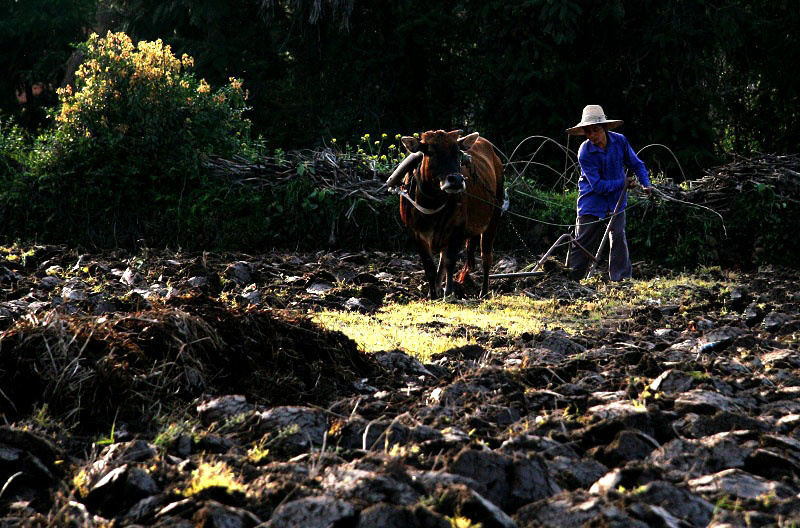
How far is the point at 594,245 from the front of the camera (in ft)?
34.7

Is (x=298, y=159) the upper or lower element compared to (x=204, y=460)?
upper

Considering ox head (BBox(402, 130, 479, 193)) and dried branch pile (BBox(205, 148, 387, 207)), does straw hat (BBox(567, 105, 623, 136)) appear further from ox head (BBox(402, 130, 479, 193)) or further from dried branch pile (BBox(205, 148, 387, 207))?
dried branch pile (BBox(205, 148, 387, 207))

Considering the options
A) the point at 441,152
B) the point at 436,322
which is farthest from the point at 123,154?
the point at 436,322

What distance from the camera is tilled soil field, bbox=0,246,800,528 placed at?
9.95 ft

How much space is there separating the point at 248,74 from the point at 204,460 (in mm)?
16937

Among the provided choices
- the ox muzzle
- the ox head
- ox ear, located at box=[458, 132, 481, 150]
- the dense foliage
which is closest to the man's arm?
ox ear, located at box=[458, 132, 481, 150]

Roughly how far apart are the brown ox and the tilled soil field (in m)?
2.65

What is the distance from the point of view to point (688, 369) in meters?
5.12

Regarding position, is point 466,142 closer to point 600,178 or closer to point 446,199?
point 446,199

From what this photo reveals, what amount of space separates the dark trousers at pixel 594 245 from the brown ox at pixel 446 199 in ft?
3.06

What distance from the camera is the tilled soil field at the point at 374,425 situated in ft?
9.95

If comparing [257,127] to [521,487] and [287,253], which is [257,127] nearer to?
[287,253]

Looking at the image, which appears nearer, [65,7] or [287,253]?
[287,253]

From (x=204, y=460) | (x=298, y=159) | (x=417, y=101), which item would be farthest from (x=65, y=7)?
(x=204, y=460)
